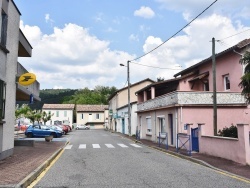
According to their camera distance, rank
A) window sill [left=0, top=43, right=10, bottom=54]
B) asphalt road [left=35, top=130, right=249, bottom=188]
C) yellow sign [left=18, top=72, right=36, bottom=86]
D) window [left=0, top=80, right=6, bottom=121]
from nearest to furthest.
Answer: asphalt road [left=35, top=130, right=249, bottom=188] < window sill [left=0, top=43, right=10, bottom=54] < window [left=0, top=80, right=6, bottom=121] < yellow sign [left=18, top=72, right=36, bottom=86]

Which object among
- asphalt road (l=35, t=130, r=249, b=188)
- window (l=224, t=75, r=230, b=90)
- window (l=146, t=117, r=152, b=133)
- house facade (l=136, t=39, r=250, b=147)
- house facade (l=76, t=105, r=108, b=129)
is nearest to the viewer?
asphalt road (l=35, t=130, r=249, b=188)

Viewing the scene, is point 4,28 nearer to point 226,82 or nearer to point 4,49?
point 4,49

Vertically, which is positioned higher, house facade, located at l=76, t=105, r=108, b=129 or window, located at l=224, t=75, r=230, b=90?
window, located at l=224, t=75, r=230, b=90

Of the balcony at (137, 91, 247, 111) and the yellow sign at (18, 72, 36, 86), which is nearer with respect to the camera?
the yellow sign at (18, 72, 36, 86)

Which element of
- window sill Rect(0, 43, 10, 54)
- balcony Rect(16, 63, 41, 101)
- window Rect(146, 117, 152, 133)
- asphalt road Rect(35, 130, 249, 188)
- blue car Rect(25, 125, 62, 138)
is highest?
window sill Rect(0, 43, 10, 54)

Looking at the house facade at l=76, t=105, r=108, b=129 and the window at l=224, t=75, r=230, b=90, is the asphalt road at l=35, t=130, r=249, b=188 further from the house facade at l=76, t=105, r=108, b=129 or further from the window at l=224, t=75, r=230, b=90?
the house facade at l=76, t=105, r=108, b=129

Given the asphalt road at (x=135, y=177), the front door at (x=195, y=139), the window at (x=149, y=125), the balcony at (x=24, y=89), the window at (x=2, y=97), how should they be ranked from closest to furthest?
the asphalt road at (x=135, y=177)
the window at (x=2, y=97)
the balcony at (x=24, y=89)
the front door at (x=195, y=139)
the window at (x=149, y=125)

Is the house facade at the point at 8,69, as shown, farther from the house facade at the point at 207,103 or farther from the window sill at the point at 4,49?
the house facade at the point at 207,103

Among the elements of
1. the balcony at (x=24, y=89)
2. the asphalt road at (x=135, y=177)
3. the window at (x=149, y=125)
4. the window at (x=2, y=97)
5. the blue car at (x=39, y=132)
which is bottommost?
the asphalt road at (x=135, y=177)

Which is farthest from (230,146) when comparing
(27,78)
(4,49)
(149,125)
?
(149,125)

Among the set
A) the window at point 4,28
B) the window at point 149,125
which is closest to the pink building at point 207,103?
the window at point 149,125

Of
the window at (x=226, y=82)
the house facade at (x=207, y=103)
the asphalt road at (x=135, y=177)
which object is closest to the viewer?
the asphalt road at (x=135, y=177)

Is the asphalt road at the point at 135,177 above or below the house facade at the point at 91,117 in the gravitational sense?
below

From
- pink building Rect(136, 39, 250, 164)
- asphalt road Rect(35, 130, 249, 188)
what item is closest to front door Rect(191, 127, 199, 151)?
pink building Rect(136, 39, 250, 164)
